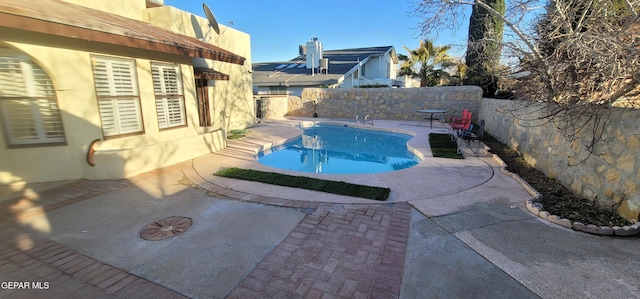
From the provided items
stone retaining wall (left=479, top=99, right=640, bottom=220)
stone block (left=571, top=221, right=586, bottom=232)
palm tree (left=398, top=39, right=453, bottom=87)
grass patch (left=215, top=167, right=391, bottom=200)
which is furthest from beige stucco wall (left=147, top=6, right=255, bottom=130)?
palm tree (left=398, top=39, right=453, bottom=87)

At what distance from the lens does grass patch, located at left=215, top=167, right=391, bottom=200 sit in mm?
5047

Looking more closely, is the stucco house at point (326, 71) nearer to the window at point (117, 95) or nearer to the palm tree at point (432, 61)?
the palm tree at point (432, 61)

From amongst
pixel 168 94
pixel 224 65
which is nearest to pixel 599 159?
pixel 168 94

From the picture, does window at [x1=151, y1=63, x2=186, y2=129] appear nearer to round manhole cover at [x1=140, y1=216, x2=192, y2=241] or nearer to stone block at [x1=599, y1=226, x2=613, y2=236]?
round manhole cover at [x1=140, y1=216, x2=192, y2=241]

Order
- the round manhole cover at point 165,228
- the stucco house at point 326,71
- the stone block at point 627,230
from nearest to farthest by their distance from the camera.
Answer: the stone block at point 627,230
the round manhole cover at point 165,228
the stucco house at point 326,71

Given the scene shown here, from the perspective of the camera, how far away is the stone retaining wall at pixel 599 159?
367cm

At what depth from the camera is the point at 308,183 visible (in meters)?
5.59

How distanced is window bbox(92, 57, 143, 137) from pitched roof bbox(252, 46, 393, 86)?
48.7ft

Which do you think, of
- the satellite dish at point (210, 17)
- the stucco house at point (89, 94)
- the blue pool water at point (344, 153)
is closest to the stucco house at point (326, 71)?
the blue pool water at point (344, 153)

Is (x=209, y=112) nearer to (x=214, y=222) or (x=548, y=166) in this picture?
(x=214, y=222)

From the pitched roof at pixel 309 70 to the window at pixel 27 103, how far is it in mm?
16291

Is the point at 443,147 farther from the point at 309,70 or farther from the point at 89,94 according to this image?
the point at 309,70

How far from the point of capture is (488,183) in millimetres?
5543

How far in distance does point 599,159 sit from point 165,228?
6.74m
